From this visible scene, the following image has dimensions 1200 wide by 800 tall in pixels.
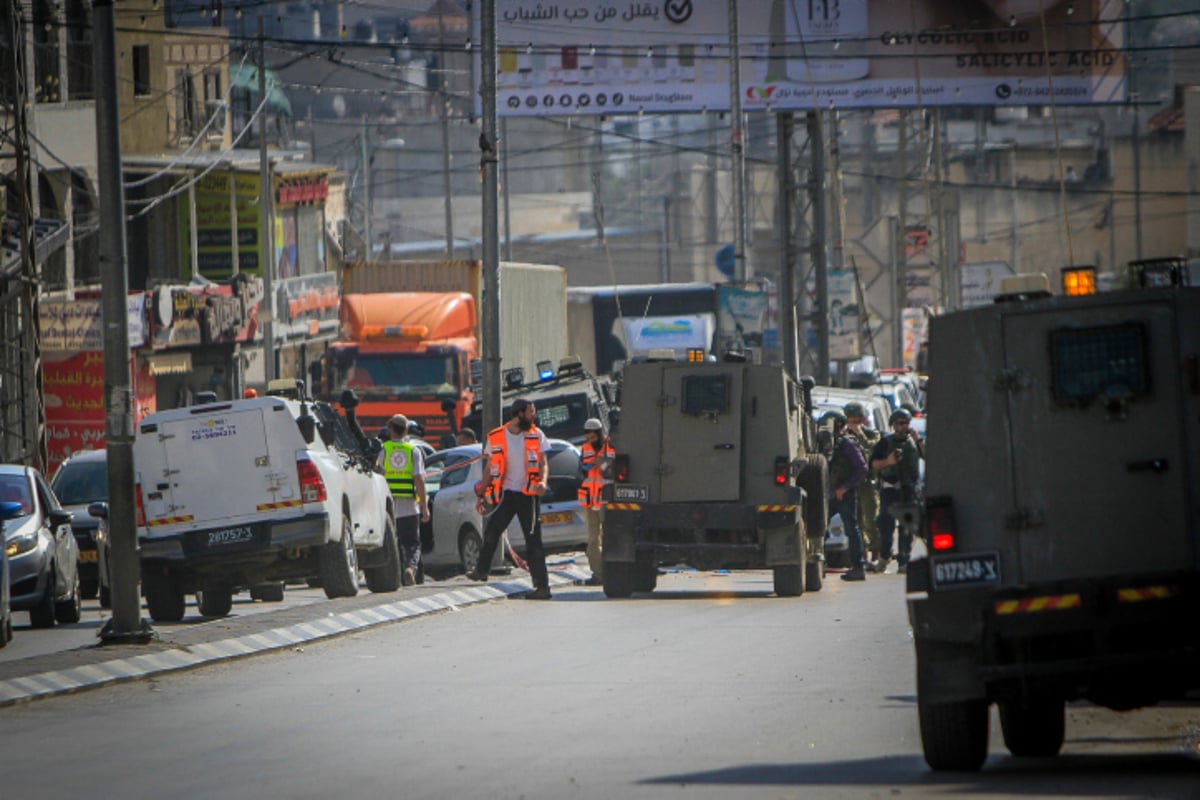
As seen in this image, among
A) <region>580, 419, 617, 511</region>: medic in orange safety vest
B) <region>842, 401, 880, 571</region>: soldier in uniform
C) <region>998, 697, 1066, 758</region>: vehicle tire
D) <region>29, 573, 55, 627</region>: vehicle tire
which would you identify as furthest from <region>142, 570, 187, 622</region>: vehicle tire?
<region>998, 697, 1066, 758</region>: vehicle tire

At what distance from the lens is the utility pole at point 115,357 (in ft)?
51.2

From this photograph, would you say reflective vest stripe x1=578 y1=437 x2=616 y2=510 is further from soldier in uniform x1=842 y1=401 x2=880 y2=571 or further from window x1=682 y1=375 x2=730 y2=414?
soldier in uniform x1=842 y1=401 x2=880 y2=571

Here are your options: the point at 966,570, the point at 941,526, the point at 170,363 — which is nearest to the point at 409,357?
the point at 170,363

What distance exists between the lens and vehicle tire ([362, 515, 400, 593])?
2136cm

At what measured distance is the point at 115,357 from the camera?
16047 mm

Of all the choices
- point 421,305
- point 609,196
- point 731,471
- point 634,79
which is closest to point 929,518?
point 731,471

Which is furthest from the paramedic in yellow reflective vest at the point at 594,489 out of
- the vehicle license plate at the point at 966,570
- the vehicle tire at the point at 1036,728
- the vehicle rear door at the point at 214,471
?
the vehicle license plate at the point at 966,570

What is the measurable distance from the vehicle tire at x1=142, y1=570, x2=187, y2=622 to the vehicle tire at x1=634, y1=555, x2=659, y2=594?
435 cm

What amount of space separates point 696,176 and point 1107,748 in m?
82.3

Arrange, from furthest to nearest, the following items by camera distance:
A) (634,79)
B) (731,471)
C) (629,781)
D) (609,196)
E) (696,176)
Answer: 1. (609,196)
2. (696,176)
3. (634,79)
4. (731,471)
5. (629,781)

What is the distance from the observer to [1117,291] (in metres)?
9.17

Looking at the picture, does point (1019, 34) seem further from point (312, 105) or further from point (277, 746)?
point (312, 105)

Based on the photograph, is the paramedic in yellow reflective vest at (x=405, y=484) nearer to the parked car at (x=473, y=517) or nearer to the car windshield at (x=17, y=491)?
the parked car at (x=473, y=517)

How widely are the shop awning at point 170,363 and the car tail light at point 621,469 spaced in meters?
23.1
